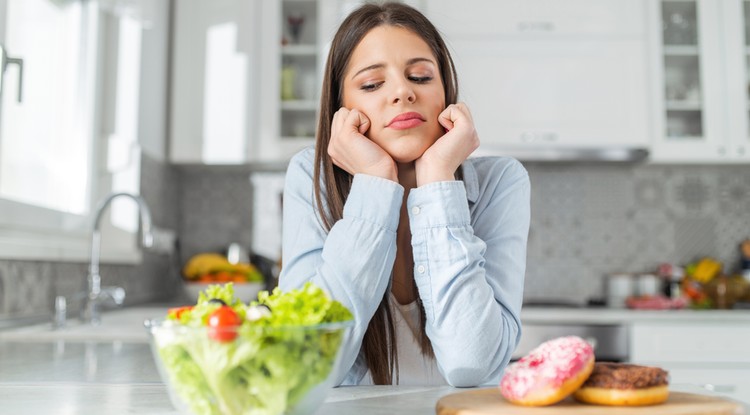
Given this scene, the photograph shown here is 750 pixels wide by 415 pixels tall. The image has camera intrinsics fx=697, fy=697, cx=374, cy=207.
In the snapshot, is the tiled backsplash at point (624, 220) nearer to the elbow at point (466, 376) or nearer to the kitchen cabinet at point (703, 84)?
the kitchen cabinet at point (703, 84)

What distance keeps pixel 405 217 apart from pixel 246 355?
862 millimetres

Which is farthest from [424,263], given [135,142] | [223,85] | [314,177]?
[223,85]

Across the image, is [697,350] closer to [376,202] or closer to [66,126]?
[376,202]

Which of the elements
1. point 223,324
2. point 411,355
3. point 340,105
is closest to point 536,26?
point 340,105

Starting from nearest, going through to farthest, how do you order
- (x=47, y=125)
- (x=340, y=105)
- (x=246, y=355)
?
(x=246, y=355) → (x=340, y=105) → (x=47, y=125)

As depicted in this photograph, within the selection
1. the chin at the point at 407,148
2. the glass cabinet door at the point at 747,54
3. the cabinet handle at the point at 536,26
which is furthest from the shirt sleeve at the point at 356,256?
the glass cabinet door at the point at 747,54

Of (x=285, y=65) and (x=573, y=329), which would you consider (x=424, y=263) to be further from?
(x=285, y=65)

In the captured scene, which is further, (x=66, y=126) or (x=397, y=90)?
(x=66, y=126)

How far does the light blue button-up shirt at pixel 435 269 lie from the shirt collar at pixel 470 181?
→ 8 centimetres

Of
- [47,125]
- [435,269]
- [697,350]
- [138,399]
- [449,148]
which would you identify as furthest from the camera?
[697,350]

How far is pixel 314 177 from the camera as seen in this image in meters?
1.30

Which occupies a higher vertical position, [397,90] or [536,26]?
[536,26]

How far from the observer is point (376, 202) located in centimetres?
111

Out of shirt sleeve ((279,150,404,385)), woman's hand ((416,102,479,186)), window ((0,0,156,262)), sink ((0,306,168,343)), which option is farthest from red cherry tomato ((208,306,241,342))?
window ((0,0,156,262))
